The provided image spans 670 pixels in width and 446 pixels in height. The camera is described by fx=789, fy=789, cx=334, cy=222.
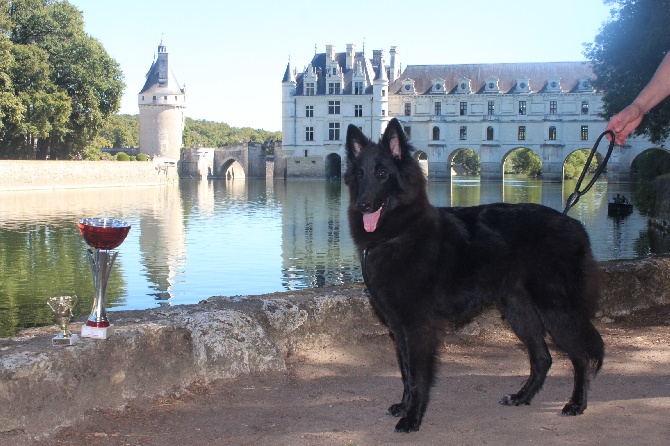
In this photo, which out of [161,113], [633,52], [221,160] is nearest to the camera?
[633,52]

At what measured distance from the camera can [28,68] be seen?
1571 inches

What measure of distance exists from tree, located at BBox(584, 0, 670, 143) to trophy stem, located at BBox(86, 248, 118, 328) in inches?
590

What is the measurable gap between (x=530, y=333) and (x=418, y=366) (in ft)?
2.65

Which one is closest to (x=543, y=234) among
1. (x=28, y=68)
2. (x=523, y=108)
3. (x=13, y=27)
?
(x=28, y=68)

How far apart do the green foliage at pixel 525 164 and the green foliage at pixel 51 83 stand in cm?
→ 4236

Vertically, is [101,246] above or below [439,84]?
below

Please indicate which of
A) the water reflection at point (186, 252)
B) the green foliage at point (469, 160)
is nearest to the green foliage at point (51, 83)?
the water reflection at point (186, 252)

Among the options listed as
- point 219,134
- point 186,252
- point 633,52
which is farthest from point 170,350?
point 219,134

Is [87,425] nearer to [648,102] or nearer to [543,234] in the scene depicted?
[543,234]

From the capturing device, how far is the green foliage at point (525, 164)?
7488 centimetres

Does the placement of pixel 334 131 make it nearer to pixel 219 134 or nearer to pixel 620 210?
pixel 620 210

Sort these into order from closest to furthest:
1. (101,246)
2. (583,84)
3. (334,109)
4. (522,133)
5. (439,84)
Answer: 1. (101,246)
2. (583,84)
3. (522,133)
4. (439,84)
5. (334,109)

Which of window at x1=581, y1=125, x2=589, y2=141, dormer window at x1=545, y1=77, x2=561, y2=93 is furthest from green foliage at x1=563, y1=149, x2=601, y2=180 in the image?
dormer window at x1=545, y1=77, x2=561, y2=93

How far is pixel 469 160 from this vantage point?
90125 millimetres
